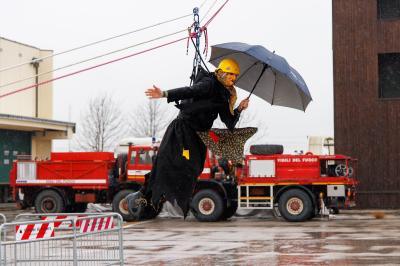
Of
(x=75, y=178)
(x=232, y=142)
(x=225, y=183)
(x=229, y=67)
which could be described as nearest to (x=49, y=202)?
(x=75, y=178)

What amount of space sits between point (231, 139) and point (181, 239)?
13.3 meters

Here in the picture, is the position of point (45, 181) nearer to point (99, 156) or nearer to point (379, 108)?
point (99, 156)

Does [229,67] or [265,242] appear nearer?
[229,67]

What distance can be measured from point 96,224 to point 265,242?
868 centimetres

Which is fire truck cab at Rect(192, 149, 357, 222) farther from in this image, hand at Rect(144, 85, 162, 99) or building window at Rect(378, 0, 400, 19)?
hand at Rect(144, 85, 162, 99)

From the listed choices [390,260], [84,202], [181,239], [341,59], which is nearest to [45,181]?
[84,202]

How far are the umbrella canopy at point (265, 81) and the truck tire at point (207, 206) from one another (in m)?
19.5

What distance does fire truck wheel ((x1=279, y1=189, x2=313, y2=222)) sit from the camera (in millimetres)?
26453

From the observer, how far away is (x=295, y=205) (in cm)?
2673

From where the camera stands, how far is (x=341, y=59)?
33.0 metres

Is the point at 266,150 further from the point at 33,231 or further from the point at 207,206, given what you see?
the point at 33,231

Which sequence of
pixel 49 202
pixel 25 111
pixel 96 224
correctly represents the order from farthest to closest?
1. pixel 25 111
2. pixel 49 202
3. pixel 96 224

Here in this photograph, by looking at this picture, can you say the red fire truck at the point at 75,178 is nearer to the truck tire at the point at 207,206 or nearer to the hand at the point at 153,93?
the truck tire at the point at 207,206

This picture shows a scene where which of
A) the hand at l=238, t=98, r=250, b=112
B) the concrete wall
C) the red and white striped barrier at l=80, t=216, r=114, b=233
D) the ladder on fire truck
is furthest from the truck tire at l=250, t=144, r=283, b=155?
the hand at l=238, t=98, r=250, b=112
